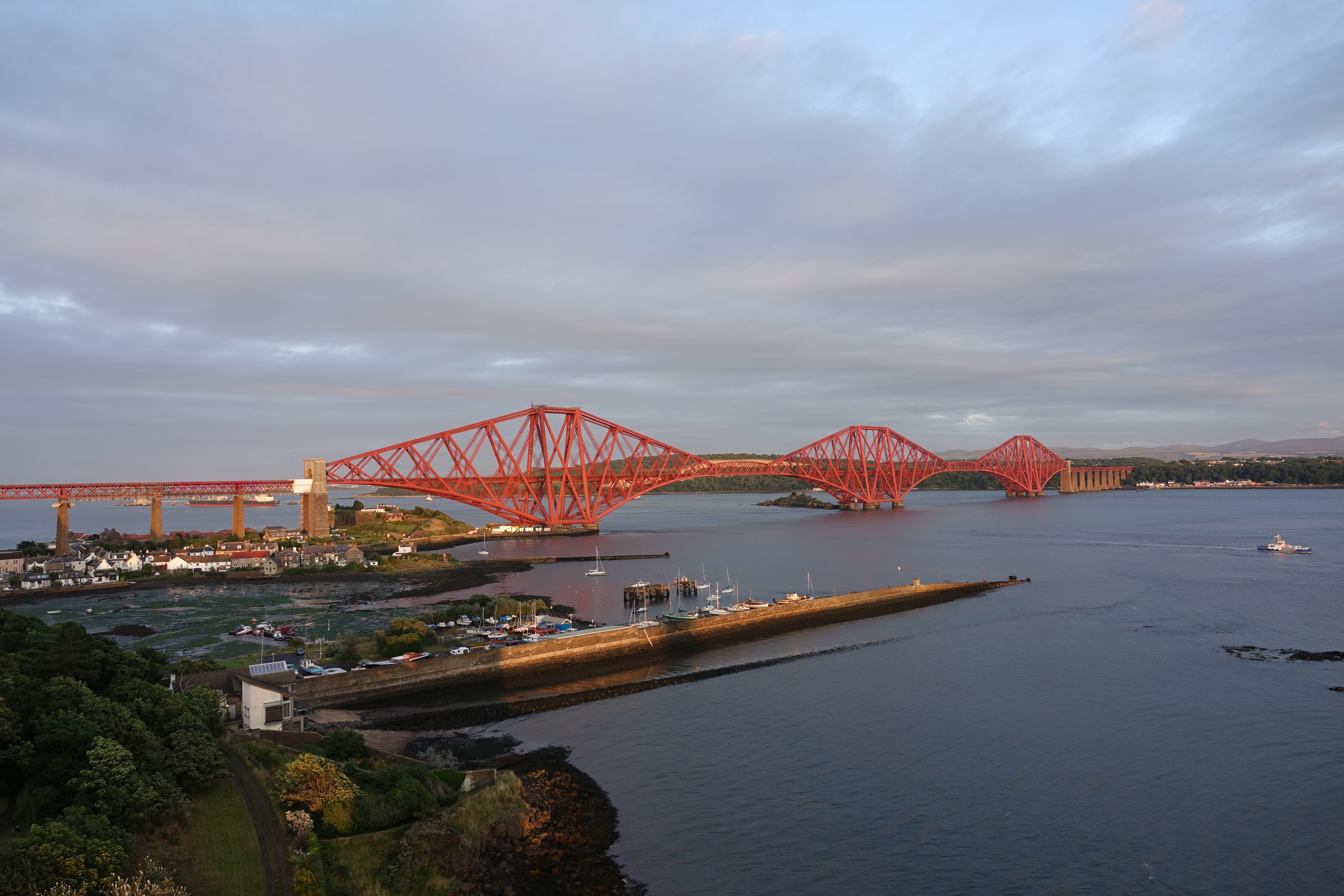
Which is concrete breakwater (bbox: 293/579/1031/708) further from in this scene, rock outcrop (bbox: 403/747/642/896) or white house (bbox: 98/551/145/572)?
white house (bbox: 98/551/145/572)

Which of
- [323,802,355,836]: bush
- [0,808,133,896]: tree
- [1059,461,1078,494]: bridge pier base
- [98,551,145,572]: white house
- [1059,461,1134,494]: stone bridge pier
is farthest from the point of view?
[1059,461,1134,494]: stone bridge pier

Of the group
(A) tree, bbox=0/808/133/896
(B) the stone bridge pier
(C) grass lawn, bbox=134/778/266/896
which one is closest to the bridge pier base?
(B) the stone bridge pier

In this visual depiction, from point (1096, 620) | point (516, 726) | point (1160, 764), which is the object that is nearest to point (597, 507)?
point (1096, 620)

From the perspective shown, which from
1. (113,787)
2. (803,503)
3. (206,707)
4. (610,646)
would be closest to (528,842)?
(113,787)

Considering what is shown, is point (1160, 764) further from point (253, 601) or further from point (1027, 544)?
point (1027, 544)

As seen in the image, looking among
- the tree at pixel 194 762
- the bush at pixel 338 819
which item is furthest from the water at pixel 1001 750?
the tree at pixel 194 762

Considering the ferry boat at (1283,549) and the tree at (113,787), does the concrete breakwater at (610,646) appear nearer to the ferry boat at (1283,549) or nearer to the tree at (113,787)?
the tree at (113,787)
